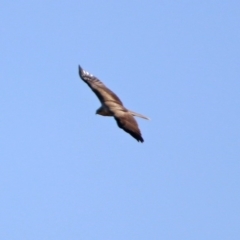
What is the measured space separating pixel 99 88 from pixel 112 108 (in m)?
2.72

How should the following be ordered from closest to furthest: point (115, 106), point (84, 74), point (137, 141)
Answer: point (137, 141) → point (115, 106) → point (84, 74)

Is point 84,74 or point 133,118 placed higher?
point 84,74

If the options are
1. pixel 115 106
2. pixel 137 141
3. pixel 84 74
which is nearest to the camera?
pixel 137 141

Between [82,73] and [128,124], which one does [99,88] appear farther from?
[128,124]

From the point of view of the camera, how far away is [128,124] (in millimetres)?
43812

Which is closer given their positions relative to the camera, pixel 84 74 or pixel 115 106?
pixel 115 106

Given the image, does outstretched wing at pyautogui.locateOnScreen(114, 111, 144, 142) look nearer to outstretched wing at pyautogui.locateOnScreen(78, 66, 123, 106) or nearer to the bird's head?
outstretched wing at pyautogui.locateOnScreen(78, 66, 123, 106)

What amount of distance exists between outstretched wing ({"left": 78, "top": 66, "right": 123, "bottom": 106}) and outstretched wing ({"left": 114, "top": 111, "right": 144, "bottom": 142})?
7.64 ft

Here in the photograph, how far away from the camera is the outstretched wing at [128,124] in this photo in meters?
43.1

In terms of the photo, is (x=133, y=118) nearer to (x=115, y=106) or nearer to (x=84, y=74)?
(x=115, y=106)

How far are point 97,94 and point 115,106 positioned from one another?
199 cm

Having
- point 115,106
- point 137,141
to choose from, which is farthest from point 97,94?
point 137,141

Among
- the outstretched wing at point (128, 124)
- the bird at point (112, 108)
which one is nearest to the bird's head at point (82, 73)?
the bird at point (112, 108)

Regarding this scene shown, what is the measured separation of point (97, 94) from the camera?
4891 centimetres
